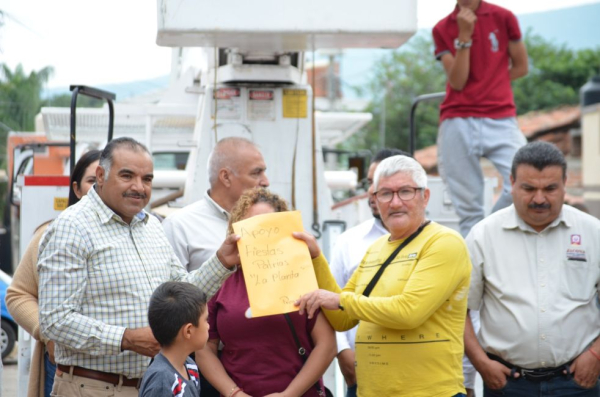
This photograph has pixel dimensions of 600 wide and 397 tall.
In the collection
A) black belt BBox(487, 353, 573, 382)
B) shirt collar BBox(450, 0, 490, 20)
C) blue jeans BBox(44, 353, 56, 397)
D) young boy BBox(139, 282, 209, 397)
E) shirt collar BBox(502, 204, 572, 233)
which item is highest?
shirt collar BBox(450, 0, 490, 20)

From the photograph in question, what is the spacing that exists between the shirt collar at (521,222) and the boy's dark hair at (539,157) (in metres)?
0.20

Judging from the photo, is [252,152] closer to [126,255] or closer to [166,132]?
[126,255]

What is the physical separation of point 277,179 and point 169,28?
5.39 feet

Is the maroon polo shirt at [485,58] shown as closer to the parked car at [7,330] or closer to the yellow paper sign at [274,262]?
the yellow paper sign at [274,262]

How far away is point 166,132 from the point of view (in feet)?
32.5

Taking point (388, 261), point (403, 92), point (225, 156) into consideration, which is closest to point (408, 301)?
point (388, 261)

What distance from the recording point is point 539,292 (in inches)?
176

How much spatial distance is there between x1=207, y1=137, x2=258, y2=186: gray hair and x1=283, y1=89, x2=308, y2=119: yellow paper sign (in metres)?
1.17

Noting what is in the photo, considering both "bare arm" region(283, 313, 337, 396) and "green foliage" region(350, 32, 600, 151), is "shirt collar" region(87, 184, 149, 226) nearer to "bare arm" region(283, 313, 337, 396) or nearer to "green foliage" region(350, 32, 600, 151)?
"bare arm" region(283, 313, 337, 396)

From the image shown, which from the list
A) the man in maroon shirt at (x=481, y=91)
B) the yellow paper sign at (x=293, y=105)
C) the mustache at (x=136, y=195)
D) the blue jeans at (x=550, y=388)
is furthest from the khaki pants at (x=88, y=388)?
the man in maroon shirt at (x=481, y=91)

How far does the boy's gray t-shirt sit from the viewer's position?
11.3 ft

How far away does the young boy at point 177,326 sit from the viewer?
3559mm

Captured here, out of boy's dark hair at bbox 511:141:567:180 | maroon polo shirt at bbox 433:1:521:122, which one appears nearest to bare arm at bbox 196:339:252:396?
boy's dark hair at bbox 511:141:567:180

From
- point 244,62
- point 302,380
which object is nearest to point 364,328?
point 302,380
